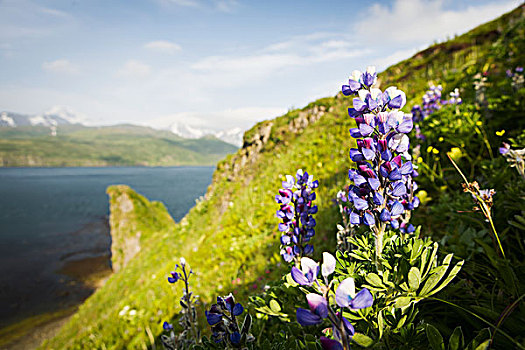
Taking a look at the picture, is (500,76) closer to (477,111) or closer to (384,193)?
(477,111)

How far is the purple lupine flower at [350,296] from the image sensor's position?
0.69m

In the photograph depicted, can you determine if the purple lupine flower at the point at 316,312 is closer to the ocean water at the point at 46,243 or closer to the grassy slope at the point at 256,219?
the grassy slope at the point at 256,219

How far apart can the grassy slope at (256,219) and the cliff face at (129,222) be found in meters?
8.31

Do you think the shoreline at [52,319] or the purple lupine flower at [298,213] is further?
the shoreline at [52,319]

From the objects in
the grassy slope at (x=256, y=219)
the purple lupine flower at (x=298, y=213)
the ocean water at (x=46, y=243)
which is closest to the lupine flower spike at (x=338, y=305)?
the purple lupine flower at (x=298, y=213)

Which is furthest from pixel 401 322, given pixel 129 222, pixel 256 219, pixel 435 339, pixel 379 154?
pixel 129 222

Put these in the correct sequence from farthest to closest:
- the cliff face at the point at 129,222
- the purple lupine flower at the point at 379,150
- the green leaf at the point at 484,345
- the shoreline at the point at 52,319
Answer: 1. the cliff face at the point at 129,222
2. the shoreline at the point at 52,319
3. the purple lupine flower at the point at 379,150
4. the green leaf at the point at 484,345

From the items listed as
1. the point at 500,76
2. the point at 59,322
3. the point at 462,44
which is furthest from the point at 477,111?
the point at 59,322

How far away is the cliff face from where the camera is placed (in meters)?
18.7

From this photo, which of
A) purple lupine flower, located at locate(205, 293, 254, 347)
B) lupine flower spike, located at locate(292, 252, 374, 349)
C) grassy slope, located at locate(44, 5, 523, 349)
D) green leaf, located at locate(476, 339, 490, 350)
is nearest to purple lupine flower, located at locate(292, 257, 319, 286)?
lupine flower spike, located at locate(292, 252, 374, 349)

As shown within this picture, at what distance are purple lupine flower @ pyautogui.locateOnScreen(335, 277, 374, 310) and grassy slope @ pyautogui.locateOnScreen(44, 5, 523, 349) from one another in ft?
9.28

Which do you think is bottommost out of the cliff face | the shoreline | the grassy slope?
the shoreline

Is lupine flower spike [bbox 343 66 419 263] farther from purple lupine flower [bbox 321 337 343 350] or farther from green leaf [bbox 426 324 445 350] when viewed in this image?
purple lupine flower [bbox 321 337 343 350]

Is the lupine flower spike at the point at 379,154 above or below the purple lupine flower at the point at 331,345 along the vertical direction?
above
